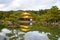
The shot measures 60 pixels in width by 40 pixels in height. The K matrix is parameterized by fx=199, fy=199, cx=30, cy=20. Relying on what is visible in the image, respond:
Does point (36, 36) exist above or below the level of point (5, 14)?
below

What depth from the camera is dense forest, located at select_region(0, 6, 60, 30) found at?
11.9ft

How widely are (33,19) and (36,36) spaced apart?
108cm

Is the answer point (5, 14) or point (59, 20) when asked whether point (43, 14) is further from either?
point (5, 14)

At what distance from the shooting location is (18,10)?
12.0ft

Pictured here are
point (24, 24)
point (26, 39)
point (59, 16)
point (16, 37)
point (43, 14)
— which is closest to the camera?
point (26, 39)

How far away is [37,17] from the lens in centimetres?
372

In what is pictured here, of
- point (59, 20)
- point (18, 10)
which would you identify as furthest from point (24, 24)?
point (59, 20)

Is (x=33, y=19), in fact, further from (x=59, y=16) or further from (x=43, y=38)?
(x=43, y=38)

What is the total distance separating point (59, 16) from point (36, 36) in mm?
1534

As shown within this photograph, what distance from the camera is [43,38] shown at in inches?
103

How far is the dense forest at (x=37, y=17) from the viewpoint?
362 centimetres

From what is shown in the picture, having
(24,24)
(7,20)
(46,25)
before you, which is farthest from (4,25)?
(46,25)

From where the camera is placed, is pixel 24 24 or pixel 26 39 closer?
pixel 26 39

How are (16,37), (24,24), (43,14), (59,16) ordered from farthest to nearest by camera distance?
(59,16)
(43,14)
(24,24)
(16,37)
